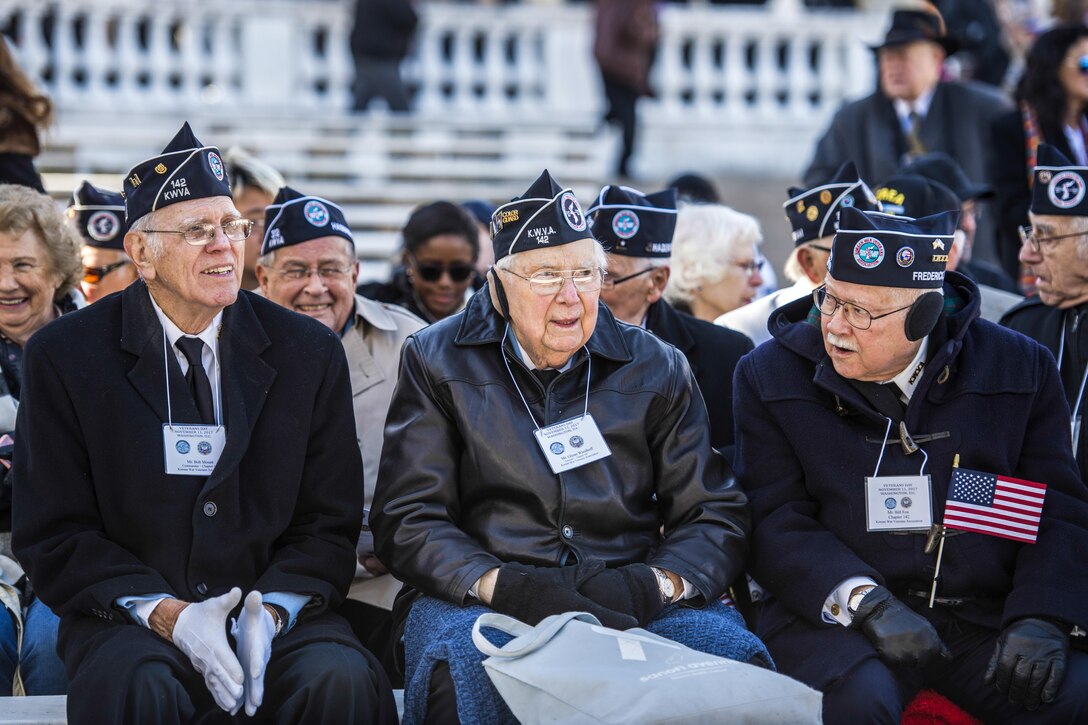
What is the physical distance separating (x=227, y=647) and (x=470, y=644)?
0.66m

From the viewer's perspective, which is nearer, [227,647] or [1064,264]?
[227,647]

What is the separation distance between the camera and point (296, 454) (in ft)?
14.7

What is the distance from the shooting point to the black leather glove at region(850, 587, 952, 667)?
4.29 meters

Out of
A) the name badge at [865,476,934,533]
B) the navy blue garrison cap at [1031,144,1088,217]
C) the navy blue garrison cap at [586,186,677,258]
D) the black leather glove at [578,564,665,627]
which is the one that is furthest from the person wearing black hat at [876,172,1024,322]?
the black leather glove at [578,564,665,627]

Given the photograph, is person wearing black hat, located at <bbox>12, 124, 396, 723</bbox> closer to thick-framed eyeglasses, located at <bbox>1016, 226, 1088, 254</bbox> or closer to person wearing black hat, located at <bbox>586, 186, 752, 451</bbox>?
person wearing black hat, located at <bbox>586, 186, 752, 451</bbox>

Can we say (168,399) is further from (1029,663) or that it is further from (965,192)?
(965,192)

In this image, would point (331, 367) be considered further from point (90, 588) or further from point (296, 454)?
point (90, 588)

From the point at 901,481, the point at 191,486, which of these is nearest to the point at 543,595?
the point at 191,486

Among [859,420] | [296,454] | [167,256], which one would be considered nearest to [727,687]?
[859,420]

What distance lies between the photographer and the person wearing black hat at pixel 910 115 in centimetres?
867

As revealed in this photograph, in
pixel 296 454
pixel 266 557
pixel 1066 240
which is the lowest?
pixel 266 557

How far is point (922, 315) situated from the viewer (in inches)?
179

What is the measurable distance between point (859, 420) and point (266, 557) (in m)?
1.85

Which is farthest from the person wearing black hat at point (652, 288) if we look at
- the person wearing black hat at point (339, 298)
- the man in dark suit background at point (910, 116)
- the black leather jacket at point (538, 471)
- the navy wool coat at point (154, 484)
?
the man in dark suit background at point (910, 116)
